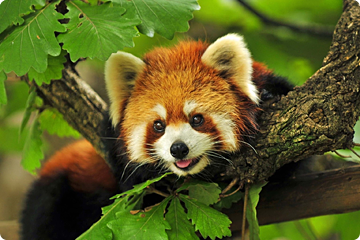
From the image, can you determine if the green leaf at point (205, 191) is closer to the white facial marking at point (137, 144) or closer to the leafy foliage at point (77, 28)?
the white facial marking at point (137, 144)

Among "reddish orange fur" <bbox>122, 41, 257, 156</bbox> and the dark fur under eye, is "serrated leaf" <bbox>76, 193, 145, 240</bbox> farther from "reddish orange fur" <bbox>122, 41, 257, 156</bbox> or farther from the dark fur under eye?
the dark fur under eye

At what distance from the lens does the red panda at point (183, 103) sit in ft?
6.48

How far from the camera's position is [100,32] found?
1676 mm

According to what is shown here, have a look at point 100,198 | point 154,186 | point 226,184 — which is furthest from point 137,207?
point 100,198

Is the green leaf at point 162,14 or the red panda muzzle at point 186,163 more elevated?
the green leaf at point 162,14

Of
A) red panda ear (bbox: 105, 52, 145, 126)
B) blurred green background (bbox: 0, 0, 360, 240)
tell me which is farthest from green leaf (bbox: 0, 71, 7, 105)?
blurred green background (bbox: 0, 0, 360, 240)

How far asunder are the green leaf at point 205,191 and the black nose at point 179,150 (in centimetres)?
20

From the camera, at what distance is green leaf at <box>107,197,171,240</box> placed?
1747 mm

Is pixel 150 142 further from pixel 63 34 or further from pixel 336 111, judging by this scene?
pixel 336 111

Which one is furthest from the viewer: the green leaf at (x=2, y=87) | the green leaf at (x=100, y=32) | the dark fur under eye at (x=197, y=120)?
the dark fur under eye at (x=197, y=120)

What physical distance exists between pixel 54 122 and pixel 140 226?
1.41m

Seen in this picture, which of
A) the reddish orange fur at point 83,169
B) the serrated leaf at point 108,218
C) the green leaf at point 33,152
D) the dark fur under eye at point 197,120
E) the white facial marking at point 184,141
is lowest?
the reddish orange fur at point 83,169

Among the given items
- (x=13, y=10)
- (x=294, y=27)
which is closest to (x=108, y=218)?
(x=13, y=10)

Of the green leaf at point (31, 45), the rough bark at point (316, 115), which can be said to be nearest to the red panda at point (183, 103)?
the rough bark at point (316, 115)
